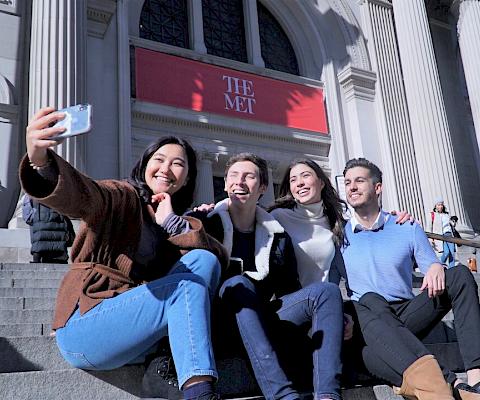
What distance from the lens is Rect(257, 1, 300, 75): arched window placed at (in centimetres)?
1346

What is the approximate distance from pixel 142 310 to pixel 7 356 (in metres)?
0.78

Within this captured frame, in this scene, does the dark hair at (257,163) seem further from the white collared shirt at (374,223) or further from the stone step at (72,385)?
the stone step at (72,385)

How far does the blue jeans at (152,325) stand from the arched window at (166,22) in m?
10.6

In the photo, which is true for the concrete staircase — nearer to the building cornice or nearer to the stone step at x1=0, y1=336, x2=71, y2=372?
the stone step at x1=0, y1=336, x2=71, y2=372

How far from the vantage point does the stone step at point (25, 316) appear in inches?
127

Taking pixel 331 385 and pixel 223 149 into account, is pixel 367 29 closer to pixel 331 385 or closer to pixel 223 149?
pixel 223 149

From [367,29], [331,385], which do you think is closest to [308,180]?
[331,385]

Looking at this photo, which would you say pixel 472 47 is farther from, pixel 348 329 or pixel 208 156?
pixel 348 329

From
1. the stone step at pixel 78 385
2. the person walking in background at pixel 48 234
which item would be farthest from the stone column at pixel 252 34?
the stone step at pixel 78 385

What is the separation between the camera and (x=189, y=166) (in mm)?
2469

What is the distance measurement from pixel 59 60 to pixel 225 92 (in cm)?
448

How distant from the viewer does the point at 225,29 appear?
12898 millimetres

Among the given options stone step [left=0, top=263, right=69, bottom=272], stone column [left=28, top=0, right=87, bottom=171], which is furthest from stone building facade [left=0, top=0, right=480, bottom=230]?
stone step [left=0, top=263, right=69, bottom=272]

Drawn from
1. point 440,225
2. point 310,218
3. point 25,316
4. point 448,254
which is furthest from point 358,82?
point 25,316
